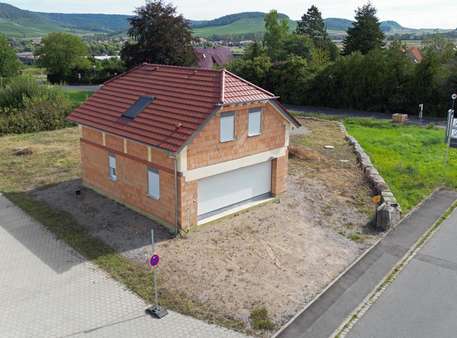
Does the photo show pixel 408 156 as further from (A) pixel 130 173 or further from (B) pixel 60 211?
(B) pixel 60 211

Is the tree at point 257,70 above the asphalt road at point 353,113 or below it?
above

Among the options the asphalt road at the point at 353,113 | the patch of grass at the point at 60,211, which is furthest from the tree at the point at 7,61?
the asphalt road at the point at 353,113

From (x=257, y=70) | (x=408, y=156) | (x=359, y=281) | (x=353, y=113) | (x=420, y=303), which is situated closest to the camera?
(x=420, y=303)

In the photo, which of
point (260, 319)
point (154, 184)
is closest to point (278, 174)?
point (154, 184)

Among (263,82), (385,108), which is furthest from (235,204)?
(263,82)

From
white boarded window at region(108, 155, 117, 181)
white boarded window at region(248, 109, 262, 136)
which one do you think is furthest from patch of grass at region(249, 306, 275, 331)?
white boarded window at region(108, 155, 117, 181)

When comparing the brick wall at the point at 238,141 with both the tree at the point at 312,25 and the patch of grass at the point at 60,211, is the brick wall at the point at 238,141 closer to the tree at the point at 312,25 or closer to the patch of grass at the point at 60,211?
the patch of grass at the point at 60,211
